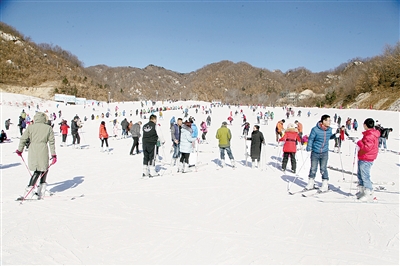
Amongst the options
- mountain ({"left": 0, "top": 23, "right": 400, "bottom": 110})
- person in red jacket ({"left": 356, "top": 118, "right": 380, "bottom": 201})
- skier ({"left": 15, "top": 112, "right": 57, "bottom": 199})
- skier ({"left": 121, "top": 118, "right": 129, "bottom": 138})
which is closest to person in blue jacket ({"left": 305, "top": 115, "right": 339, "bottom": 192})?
person in red jacket ({"left": 356, "top": 118, "right": 380, "bottom": 201})

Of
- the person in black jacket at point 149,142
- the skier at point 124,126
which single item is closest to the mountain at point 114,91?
the skier at point 124,126

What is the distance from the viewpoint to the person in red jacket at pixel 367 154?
5.28 meters

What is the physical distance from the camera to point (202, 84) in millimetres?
179750

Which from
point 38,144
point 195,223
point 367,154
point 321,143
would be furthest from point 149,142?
point 367,154

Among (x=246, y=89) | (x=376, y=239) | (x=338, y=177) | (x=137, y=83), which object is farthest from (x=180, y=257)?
(x=137, y=83)

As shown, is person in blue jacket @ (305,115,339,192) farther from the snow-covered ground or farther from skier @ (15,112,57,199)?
skier @ (15,112,57,199)

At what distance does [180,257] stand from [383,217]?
364 cm

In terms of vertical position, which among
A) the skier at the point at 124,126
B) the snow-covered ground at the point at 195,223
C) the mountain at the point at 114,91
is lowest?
the snow-covered ground at the point at 195,223

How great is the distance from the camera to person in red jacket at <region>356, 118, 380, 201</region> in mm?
5281

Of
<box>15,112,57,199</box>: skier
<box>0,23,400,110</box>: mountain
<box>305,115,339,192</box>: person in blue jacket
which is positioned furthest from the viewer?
<box>0,23,400,110</box>: mountain

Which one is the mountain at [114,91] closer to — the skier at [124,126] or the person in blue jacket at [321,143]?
the skier at [124,126]

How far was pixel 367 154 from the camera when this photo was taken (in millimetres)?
5340

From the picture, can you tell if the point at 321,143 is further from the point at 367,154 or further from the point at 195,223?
the point at 195,223

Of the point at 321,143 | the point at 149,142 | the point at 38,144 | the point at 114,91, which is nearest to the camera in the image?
the point at 38,144
